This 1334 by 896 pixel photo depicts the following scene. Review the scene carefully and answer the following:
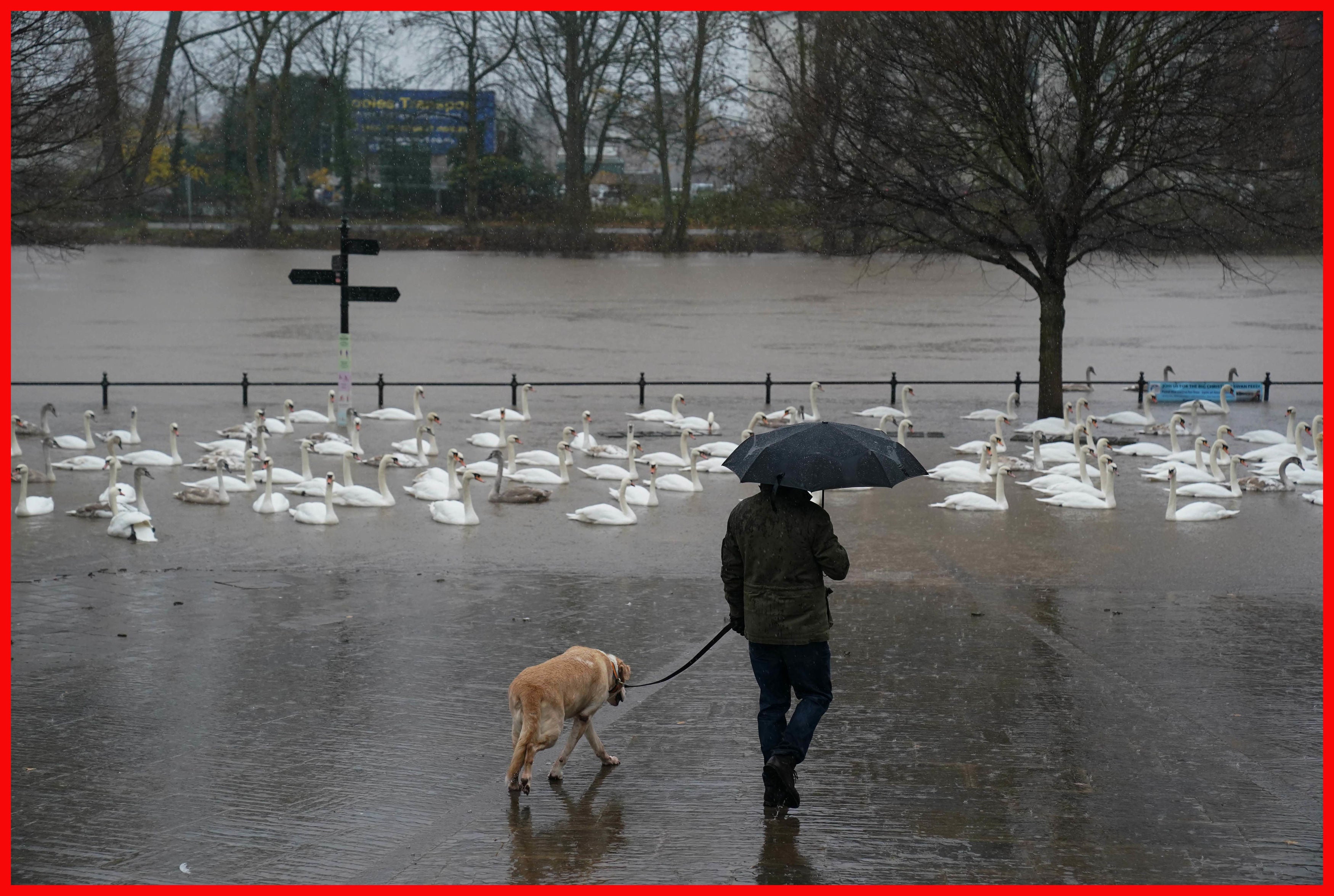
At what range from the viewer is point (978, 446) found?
746 inches

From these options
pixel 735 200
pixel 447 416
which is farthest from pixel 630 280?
pixel 447 416

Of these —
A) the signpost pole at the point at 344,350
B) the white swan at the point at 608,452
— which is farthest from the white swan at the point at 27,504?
the signpost pole at the point at 344,350

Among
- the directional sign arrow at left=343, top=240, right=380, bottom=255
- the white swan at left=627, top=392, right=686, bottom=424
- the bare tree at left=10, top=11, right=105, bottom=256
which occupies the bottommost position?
the white swan at left=627, top=392, right=686, bottom=424

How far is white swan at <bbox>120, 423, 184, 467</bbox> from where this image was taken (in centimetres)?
1753

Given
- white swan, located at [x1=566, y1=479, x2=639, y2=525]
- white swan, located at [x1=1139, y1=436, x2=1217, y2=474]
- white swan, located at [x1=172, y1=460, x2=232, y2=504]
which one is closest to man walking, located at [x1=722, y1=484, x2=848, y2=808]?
white swan, located at [x1=566, y1=479, x2=639, y2=525]

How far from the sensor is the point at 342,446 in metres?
18.7

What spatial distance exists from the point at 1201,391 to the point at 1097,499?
11.5 m

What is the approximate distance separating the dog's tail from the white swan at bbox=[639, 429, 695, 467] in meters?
11.2

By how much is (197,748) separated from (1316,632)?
7.47m

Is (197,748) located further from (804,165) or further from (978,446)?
(804,165)

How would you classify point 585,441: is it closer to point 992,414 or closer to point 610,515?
point 610,515

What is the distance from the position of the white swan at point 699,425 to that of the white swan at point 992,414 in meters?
4.51

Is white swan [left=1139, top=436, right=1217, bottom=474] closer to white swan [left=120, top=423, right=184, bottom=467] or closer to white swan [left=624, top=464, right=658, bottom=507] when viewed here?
white swan [left=624, top=464, right=658, bottom=507]

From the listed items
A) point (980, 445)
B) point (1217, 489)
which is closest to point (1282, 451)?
point (1217, 489)
